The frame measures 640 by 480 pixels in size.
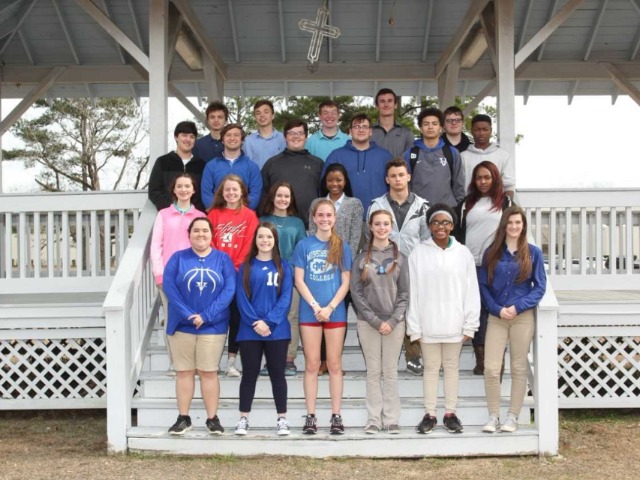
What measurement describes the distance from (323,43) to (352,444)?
749 centimetres

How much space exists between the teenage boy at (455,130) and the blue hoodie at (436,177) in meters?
0.42

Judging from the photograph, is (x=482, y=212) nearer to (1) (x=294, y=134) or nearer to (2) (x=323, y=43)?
(1) (x=294, y=134)

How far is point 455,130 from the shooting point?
285 inches

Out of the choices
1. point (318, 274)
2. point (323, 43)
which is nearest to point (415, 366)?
point (318, 274)

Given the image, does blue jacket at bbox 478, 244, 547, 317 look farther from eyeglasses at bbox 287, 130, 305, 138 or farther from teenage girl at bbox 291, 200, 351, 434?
eyeglasses at bbox 287, 130, 305, 138

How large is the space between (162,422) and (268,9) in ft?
22.9

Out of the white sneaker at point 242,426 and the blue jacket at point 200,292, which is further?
the white sneaker at point 242,426

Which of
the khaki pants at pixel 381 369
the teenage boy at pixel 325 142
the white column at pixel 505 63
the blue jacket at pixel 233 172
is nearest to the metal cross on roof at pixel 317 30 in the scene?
the white column at pixel 505 63

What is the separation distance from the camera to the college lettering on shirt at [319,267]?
595cm

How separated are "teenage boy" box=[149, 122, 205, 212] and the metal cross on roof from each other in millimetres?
3407

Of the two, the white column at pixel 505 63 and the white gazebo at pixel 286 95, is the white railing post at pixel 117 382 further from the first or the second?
the white column at pixel 505 63

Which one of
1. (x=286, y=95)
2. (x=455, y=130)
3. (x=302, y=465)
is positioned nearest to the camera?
(x=302, y=465)

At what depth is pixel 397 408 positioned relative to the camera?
5996mm

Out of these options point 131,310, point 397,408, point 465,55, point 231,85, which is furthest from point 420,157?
point 231,85
